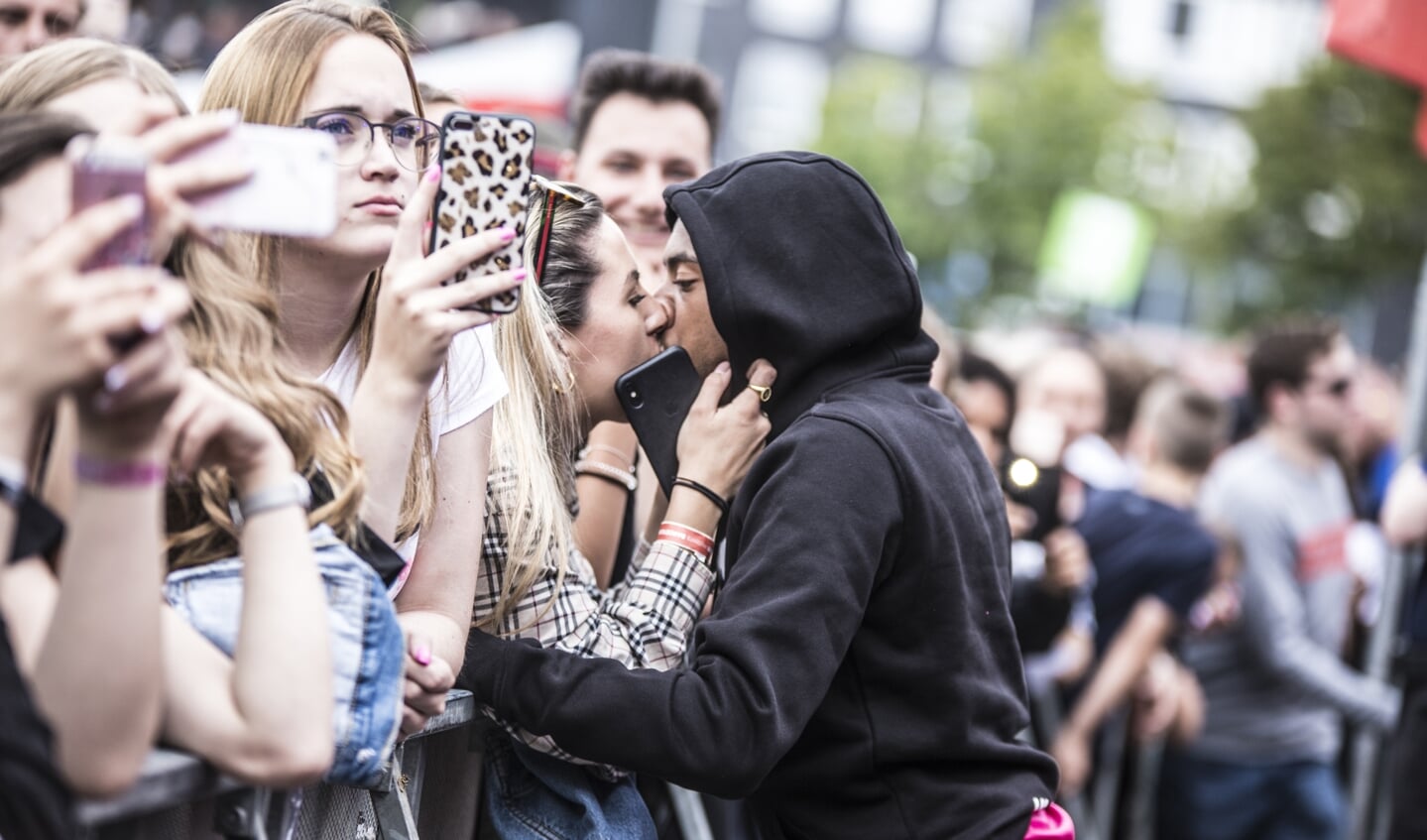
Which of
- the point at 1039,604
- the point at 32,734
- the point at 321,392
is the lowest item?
the point at 1039,604

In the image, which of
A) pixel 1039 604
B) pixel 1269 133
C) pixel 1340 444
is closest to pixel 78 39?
pixel 1039 604

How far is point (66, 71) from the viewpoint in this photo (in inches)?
88.2

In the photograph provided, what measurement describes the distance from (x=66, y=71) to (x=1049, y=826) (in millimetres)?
1943

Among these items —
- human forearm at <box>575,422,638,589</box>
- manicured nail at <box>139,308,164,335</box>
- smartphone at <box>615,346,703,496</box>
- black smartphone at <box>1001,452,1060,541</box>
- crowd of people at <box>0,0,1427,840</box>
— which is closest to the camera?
manicured nail at <box>139,308,164,335</box>

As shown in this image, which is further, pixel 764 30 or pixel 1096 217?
pixel 764 30

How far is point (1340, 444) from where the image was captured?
24.8 ft

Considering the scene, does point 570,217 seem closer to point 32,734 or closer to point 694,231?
point 694,231

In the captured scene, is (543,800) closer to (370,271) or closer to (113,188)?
(370,271)

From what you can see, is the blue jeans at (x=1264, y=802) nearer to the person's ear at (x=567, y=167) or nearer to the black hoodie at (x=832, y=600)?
the person's ear at (x=567, y=167)

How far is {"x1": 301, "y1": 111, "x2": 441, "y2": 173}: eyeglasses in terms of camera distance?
2.57 m

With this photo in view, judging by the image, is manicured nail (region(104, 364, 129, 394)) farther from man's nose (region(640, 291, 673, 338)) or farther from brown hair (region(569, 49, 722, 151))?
brown hair (region(569, 49, 722, 151))

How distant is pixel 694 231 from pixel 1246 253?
91.0 ft

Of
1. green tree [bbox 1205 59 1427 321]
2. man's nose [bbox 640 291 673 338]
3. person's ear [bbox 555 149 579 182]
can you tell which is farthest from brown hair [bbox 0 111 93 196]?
green tree [bbox 1205 59 1427 321]

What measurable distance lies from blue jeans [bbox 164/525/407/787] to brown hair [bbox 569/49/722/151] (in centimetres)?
334
